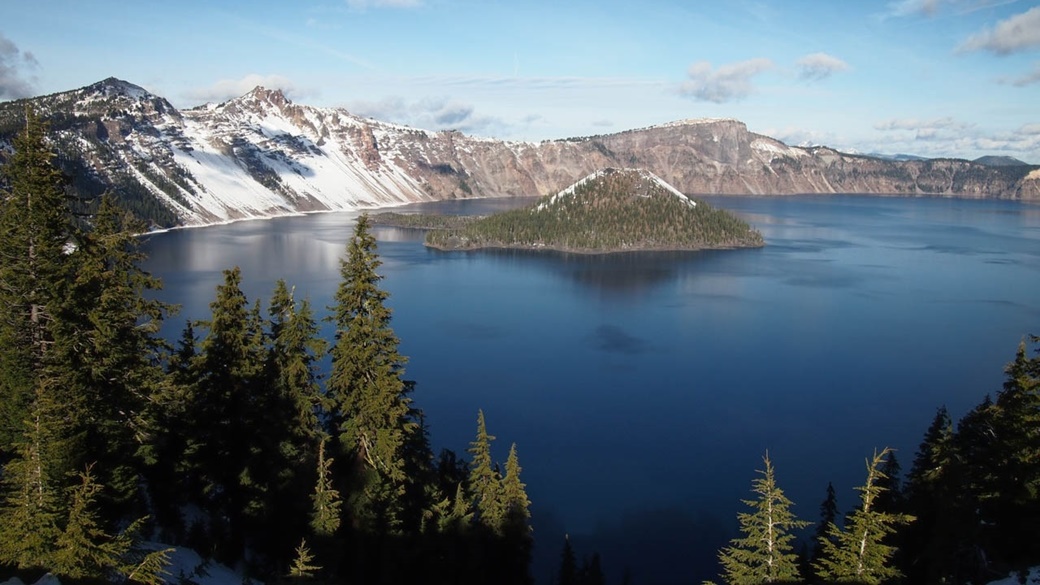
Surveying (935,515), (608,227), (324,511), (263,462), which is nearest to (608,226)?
(608,227)

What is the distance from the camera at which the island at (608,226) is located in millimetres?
144000

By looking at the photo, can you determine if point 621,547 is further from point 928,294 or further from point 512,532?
point 928,294

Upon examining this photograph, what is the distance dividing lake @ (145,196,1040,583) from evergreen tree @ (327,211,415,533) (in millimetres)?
14863

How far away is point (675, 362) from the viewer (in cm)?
6172

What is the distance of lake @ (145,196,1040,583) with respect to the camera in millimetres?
38406

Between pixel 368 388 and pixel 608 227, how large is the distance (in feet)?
444

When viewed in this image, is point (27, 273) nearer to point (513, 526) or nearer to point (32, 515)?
point (32, 515)

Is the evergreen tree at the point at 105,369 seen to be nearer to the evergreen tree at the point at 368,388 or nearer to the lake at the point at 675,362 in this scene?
the evergreen tree at the point at 368,388

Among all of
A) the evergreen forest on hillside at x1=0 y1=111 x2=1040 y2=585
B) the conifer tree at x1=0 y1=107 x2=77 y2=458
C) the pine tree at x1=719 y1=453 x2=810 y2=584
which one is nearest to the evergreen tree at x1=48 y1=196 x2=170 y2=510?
the evergreen forest on hillside at x1=0 y1=111 x2=1040 y2=585

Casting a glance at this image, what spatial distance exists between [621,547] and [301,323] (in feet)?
64.3

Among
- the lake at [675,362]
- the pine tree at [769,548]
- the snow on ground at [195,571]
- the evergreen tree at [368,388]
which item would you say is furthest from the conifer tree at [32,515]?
the lake at [675,362]

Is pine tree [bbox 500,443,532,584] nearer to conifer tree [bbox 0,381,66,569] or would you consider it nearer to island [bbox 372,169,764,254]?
conifer tree [bbox 0,381,66,569]

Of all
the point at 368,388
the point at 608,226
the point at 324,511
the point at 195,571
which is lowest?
the point at 324,511

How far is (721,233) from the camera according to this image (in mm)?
Result: 149375
